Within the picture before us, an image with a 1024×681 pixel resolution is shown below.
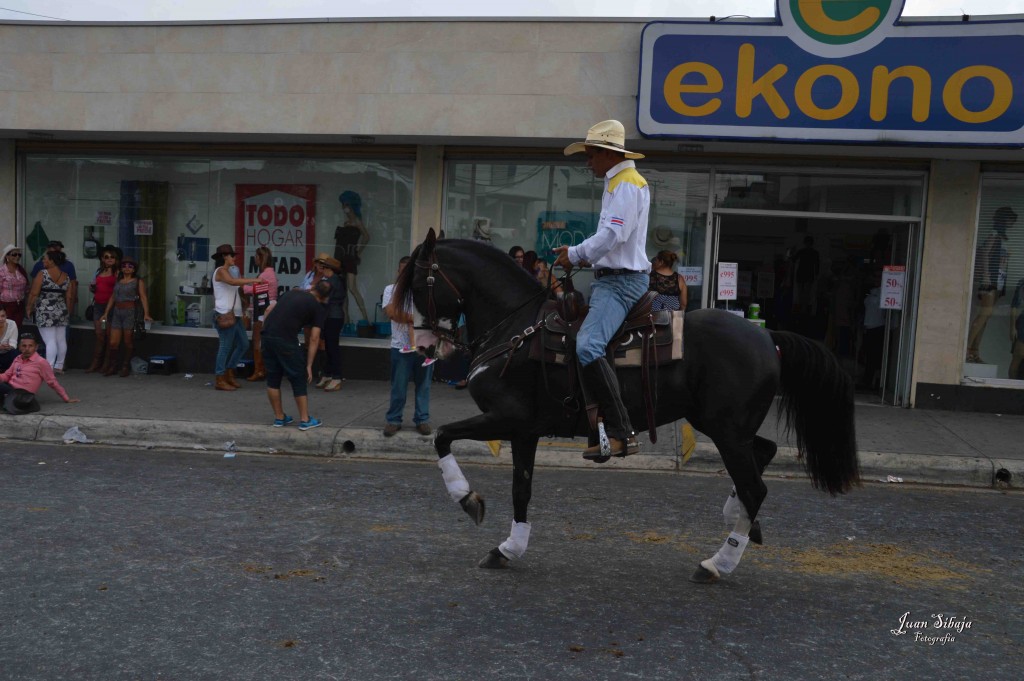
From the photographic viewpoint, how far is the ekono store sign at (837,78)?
442 inches

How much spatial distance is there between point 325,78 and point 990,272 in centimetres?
950

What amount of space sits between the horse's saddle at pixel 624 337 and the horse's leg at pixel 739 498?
654 millimetres

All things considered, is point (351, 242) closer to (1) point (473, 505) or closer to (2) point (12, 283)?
(2) point (12, 283)

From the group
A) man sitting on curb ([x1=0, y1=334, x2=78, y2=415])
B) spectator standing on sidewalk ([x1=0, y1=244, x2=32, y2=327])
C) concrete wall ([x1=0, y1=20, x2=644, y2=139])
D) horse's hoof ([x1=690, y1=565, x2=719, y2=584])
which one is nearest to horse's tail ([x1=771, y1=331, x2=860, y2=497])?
horse's hoof ([x1=690, y1=565, x2=719, y2=584])

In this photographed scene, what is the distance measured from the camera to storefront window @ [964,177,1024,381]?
12.5m

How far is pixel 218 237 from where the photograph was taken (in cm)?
1493

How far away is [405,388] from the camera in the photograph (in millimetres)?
10109

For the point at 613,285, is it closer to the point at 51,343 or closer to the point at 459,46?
the point at 459,46

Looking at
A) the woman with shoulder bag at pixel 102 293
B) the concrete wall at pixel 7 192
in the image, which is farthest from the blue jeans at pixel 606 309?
the concrete wall at pixel 7 192

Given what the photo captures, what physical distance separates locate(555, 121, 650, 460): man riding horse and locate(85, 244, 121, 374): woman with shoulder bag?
10.7 m

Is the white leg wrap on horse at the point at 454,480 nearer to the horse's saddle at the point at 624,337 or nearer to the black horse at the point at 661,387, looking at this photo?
the black horse at the point at 661,387

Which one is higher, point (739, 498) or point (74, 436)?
point (739, 498)

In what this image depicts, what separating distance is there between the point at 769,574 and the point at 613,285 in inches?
83.4

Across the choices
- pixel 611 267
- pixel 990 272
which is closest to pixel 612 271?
pixel 611 267
